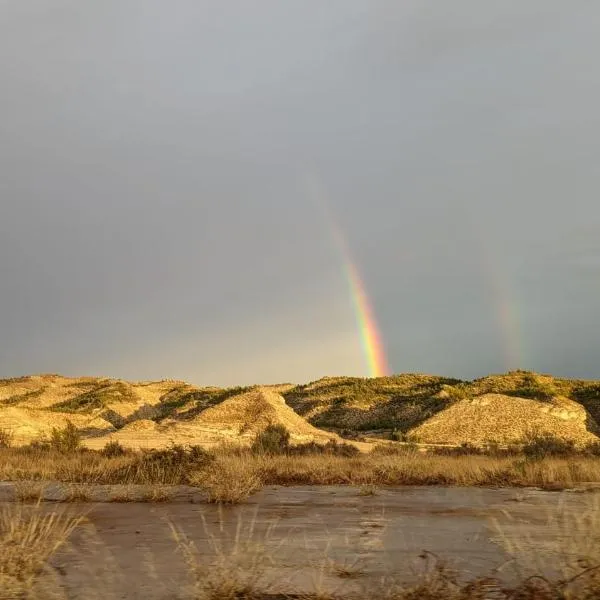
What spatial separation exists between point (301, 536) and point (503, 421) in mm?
48674

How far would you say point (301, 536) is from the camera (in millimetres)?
8711

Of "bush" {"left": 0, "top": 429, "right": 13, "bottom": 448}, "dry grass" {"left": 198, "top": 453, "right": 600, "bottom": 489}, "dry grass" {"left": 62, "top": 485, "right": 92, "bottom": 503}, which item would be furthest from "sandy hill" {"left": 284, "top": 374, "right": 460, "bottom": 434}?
"dry grass" {"left": 62, "top": 485, "right": 92, "bottom": 503}

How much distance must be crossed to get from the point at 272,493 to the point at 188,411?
204 feet

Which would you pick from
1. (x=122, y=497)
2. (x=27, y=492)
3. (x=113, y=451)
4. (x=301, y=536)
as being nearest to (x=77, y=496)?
(x=122, y=497)

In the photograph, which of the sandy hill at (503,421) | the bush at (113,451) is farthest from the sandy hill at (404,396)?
the bush at (113,451)

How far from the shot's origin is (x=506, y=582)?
18.6 feet

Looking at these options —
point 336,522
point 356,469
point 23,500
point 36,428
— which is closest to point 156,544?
point 336,522

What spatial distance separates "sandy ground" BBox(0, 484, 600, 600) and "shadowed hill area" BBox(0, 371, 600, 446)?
2626 centimetres

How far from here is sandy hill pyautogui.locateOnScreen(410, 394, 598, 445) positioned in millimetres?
50625

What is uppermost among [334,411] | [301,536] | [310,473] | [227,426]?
[334,411]

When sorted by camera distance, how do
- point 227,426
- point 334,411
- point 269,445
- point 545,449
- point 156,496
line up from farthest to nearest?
point 334,411 → point 227,426 → point 269,445 → point 545,449 → point 156,496

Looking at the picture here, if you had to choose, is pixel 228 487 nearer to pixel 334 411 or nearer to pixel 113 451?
pixel 113 451

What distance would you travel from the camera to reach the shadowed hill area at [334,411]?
47.3 meters

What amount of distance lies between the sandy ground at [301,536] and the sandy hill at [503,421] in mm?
36298
